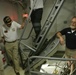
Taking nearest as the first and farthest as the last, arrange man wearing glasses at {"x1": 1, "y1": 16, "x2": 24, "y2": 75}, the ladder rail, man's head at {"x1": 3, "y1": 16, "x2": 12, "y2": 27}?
the ladder rail → man's head at {"x1": 3, "y1": 16, "x2": 12, "y2": 27} → man wearing glasses at {"x1": 1, "y1": 16, "x2": 24, "y2": 75}

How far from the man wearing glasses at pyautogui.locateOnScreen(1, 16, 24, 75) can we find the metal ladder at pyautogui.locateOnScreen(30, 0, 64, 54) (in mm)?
642

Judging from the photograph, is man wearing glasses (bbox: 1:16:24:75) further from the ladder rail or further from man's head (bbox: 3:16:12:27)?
the ladder rail

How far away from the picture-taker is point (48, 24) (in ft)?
15.7

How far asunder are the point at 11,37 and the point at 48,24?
1.14 m

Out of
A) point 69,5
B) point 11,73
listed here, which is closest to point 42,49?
point 11,73

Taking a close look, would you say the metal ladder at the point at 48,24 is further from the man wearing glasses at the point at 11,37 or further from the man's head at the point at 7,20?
the man's head at the point at 7,20

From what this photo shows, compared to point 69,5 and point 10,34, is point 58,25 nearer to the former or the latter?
point 69,5

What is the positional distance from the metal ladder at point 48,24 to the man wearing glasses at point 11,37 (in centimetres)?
64

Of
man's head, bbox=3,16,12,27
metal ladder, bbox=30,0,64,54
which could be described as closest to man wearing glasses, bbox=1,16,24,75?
man's head, bbox=3,16,12,27

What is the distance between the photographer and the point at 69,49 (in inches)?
156

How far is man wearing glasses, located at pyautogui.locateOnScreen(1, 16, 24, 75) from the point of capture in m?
5.12

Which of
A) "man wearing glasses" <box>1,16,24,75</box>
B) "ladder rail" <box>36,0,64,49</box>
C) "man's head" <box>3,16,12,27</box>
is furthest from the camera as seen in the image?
"man wearing glasses" <box>1,16,24,75</box>

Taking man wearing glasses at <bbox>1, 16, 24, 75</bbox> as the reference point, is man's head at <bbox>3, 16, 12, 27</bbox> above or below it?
above

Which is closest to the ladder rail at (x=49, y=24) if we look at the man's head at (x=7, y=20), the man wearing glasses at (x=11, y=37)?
the man wearing glasses at (x=11, y=37)
